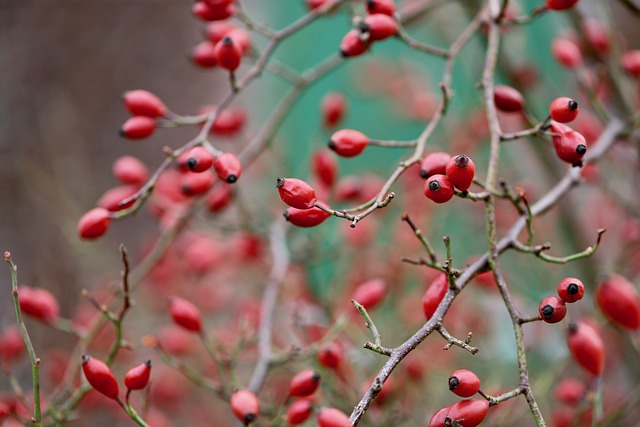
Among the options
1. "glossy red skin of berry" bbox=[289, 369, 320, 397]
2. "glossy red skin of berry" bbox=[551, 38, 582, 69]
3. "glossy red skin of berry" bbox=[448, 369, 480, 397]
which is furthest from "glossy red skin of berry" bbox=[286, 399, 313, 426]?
"glossy red skin of berry" bbox=[551, 38, 582, 69]

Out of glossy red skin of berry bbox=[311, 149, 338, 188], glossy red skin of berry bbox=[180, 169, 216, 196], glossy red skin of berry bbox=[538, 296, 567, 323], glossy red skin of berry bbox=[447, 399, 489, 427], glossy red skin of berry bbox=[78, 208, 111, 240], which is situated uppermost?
glossy red skin of berry bbox=[538, 296, 567, 323]

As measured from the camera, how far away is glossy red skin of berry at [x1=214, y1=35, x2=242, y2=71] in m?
1.01

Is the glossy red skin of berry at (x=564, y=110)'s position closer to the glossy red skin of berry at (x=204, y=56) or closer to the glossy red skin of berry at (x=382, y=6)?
the glossy red skin of berry at (x=382, y=6)

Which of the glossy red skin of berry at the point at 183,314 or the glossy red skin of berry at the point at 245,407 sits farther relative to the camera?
the glossy red skin of berry at the point at 183,314

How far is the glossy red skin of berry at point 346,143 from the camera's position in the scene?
96 centimetres

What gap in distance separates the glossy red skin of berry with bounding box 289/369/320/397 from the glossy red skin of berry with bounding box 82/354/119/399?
0.77 feet

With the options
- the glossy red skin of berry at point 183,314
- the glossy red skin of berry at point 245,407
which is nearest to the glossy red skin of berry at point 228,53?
the glossy red skin of berry at point 183,314

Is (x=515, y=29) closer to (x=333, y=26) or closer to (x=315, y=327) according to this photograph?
(x=315, y=327)

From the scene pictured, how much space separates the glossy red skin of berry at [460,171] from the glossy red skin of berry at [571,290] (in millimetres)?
149

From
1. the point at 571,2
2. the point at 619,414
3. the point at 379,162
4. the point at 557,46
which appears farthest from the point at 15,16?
the point at 619,414

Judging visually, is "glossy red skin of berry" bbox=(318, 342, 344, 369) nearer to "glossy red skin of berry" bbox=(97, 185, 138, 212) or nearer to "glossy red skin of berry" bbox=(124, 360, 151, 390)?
"glossy red skin of berry" bbox=(124, 360, 151, 390)

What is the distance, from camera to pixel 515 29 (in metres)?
1.80

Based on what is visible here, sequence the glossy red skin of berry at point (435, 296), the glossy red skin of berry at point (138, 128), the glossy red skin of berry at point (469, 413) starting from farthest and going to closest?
the glossy red skin of berry at point (138, 128) < the glossy red skin of berry at point (435, 296) < the glossy red skin of berry at point (469, 413)

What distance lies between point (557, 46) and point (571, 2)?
1.31 ft
